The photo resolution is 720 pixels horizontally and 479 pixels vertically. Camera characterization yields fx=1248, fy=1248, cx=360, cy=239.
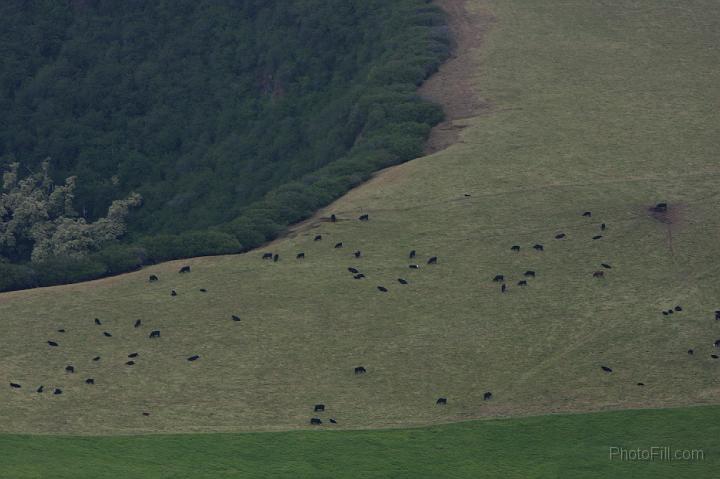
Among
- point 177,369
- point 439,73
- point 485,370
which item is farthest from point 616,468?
point 439,73

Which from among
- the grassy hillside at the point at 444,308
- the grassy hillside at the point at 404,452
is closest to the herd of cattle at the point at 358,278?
the grassy hillside at the point at 444,308

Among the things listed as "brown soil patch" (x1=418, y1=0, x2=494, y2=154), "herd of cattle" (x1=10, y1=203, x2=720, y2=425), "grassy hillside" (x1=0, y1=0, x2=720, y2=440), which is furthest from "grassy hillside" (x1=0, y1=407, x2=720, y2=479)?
"brown soil patch" (x1=418, y1=0, x2=494, y2=154)

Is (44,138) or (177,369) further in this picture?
(44,138)

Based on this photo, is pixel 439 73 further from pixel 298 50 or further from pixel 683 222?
pixel 683 222

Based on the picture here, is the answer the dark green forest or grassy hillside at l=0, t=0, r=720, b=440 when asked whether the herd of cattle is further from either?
the dark green forest

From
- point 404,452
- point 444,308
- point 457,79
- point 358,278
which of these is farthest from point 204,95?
point 404,452

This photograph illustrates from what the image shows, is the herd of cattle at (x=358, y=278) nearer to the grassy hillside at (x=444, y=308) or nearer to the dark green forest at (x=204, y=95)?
the grassy hillside at (x=444, y=308)

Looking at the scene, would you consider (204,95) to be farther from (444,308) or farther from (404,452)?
(404,452)
